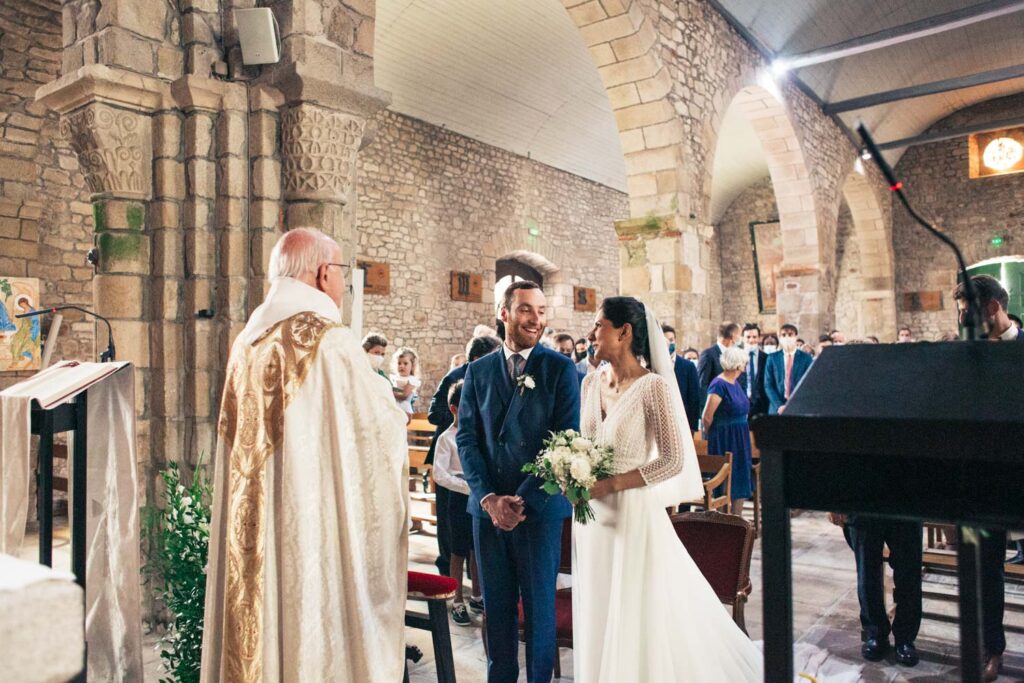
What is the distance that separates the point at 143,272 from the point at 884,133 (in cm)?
1508

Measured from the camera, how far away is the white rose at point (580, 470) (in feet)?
7.79

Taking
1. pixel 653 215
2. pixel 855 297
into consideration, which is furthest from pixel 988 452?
pixel 855 297

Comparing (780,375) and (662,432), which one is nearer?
(662,432)

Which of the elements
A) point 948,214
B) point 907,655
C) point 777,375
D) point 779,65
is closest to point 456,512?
point 907,655

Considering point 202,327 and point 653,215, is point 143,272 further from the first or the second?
point 653,215

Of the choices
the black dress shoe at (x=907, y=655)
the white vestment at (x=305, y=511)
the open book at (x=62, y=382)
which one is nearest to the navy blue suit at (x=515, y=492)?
the white vestment at (x=305, y=511)

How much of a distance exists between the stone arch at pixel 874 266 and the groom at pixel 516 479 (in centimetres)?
1459

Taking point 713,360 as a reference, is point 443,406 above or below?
below

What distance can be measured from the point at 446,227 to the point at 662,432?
8.67 m

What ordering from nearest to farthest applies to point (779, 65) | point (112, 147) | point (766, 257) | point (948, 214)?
point (112, 147)
point (779, 65)
point (948, 214)
point (766, 257)

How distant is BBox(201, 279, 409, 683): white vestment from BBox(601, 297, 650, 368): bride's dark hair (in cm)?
89

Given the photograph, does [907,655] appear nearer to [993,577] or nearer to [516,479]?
[993,577]

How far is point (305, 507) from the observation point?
211cm

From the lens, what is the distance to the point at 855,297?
679 inches
